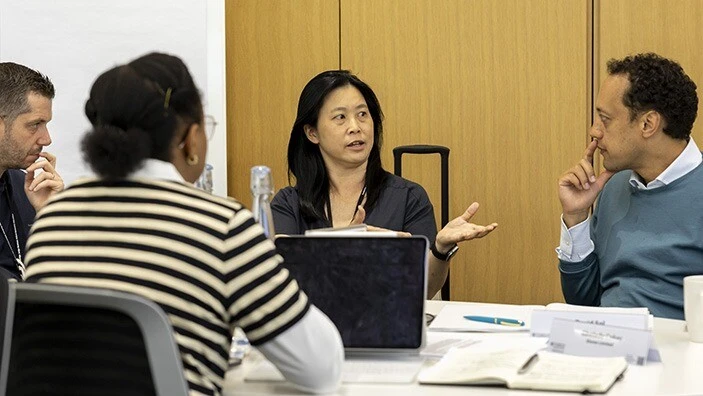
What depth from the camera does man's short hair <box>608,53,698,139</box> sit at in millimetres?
2916

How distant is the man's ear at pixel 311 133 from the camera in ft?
→ 11.0

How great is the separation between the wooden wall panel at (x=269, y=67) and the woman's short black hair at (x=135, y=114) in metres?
2.91

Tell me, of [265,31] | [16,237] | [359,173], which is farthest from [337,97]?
[265,31]

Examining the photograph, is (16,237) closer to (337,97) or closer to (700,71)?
(337,97)

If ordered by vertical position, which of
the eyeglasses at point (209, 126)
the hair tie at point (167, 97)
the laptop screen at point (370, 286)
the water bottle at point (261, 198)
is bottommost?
the laptop screen at point (370, 286)

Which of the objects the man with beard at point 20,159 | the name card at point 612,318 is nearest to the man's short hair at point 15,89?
the man with beard at point 20,159

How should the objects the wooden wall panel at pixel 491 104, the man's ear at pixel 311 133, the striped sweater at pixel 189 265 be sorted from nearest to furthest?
the striped sweater at pixel 189 265
the man's ear at pixel 311 133
the wooden wall panel at pixel 491 104

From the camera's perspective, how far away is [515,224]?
14.1 feet

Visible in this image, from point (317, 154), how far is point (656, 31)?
156 centimetres

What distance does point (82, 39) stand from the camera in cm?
424

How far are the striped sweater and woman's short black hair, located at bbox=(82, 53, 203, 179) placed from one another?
0.16 ft

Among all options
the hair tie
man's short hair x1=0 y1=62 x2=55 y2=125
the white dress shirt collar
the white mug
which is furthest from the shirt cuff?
man's short hair x1=0 y1=62 x2=55 y2=125

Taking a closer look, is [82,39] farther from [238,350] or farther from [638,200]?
[238,350]

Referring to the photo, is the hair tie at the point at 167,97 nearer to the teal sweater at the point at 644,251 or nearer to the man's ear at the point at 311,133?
the teal sweater at the point at 644,251
